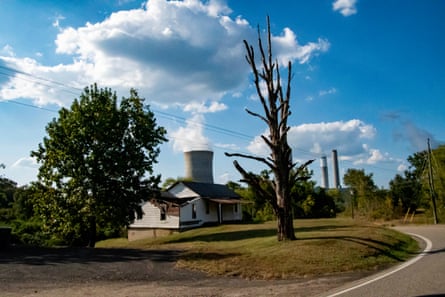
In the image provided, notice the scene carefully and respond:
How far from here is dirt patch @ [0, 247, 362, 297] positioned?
30.6 ft

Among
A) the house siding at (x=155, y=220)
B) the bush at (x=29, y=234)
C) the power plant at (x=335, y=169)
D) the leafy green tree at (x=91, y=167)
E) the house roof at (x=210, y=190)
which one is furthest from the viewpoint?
the power plant at (x=335, y=169)

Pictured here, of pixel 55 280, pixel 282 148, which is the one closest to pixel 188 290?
pixel 55 280

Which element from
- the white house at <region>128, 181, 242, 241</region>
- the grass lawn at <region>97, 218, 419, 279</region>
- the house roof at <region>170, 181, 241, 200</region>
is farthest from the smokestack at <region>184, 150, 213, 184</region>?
the grass lawn at <region>97, 218, 419, 279</region>

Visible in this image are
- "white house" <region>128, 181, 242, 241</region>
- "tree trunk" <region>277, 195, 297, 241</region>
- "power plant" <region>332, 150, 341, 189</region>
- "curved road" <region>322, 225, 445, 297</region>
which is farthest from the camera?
"power plant" <region>332, 150, 341, 189</region>

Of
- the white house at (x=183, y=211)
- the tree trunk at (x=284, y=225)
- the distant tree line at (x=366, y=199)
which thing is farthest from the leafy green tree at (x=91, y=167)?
the distant tree line at (x=366, y=199)

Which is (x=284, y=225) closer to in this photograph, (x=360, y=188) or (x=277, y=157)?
(x=277, y=157)

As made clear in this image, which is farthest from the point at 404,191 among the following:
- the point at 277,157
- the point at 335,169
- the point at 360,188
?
the point at 277,157

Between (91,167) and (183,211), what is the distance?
13855mm

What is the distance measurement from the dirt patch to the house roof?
26.4 m

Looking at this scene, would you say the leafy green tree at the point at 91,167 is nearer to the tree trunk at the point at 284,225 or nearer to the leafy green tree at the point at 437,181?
the tree trunk at the point at 284,225

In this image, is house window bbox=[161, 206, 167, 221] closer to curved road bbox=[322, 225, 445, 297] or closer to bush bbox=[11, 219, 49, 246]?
bush bbox=[11, 219, 49, 246]

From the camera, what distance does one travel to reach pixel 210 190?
4484 centimetres

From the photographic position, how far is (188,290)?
9.55 metres

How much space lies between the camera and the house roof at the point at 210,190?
42.2 m
